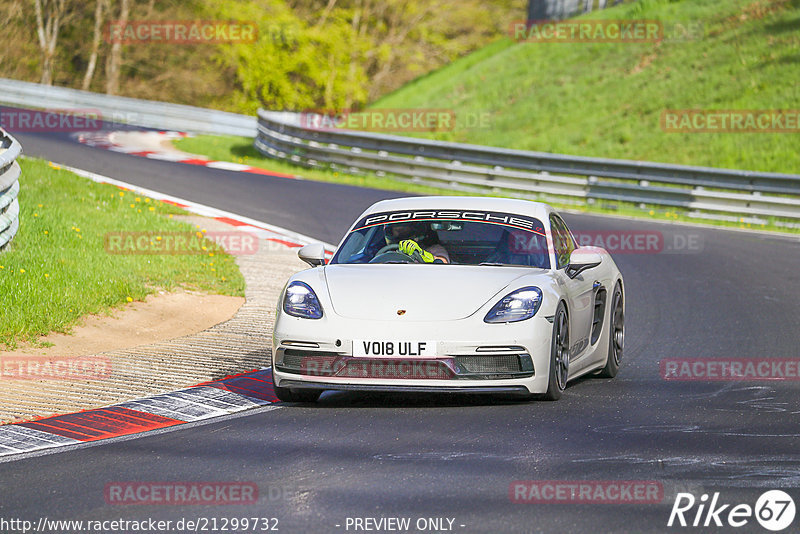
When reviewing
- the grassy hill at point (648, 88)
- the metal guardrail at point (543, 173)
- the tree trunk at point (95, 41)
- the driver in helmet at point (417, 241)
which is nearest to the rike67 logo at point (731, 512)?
the driver in helmet at point (417, 241)

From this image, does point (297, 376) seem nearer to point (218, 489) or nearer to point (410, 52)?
point (218, 489)

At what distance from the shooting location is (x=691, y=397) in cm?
805

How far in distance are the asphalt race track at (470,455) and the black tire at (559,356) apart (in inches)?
4.1

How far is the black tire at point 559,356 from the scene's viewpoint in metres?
7.59

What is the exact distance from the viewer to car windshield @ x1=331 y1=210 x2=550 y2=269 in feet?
27.8

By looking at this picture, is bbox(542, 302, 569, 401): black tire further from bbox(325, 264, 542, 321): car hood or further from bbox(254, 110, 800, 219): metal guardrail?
bbox(254, 110, 800, 219): metal guardrail

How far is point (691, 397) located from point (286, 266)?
705 centimetres

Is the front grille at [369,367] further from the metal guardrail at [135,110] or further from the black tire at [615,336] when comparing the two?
the metal guardrail at [135,110]

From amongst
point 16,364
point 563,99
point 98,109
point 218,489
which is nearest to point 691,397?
point 218,489

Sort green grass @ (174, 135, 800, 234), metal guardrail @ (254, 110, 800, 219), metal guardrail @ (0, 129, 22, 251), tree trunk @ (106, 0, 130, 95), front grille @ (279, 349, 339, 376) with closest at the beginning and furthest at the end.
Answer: front grille @ (279, 349, 339, 376) < metal guardrail @ (0, 129, 22, 251) < metal guardrail @ (254, 110, 800, 219) < green grass @ (174, 135, 800, 234) < tree trunk @ (106, 0, 130, 95)

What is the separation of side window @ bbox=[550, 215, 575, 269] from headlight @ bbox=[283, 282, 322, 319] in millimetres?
1847

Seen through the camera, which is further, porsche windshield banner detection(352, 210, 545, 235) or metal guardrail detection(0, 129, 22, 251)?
metal guardrail detection(0, 129, 22, 251)

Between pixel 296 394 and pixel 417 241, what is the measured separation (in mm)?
1539

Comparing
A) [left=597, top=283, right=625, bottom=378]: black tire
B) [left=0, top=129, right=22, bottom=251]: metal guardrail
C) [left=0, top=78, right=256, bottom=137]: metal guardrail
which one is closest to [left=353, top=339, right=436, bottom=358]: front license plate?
[left=597, top=283, right=625, bottom=378]: black tire
